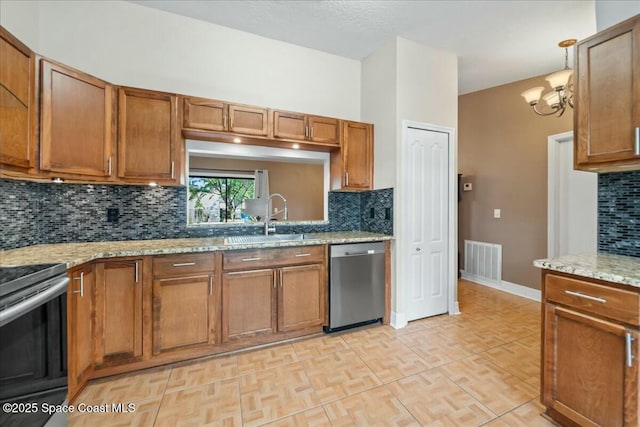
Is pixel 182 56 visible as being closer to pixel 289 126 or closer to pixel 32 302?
pixel 289 126

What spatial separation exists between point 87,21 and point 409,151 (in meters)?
3.16

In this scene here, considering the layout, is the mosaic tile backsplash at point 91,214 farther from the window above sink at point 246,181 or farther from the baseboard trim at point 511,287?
the baseboard trim at point 511,287

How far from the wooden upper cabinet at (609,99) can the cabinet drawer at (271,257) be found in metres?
2.04

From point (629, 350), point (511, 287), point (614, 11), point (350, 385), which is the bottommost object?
point (350, 385)

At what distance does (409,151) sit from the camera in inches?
115

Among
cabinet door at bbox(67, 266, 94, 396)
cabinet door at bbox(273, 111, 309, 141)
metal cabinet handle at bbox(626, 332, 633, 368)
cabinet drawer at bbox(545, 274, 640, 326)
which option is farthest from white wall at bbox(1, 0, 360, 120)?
metal cabinet handle at bbox(626, 332, 633, 368)

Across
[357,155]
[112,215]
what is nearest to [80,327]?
[112,215]

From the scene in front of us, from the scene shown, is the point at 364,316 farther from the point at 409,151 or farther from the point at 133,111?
the point at 133,111

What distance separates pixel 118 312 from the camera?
77.2 inches

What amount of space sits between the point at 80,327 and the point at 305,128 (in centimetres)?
237

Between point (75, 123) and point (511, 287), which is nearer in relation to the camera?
point (75, 123)

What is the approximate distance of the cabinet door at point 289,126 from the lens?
8.79ft

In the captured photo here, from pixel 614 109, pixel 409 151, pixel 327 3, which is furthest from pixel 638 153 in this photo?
pixel 327 3

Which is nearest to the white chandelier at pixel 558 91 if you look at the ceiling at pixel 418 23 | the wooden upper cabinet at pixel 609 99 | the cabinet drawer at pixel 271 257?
the ceiling at pixel 418 23
